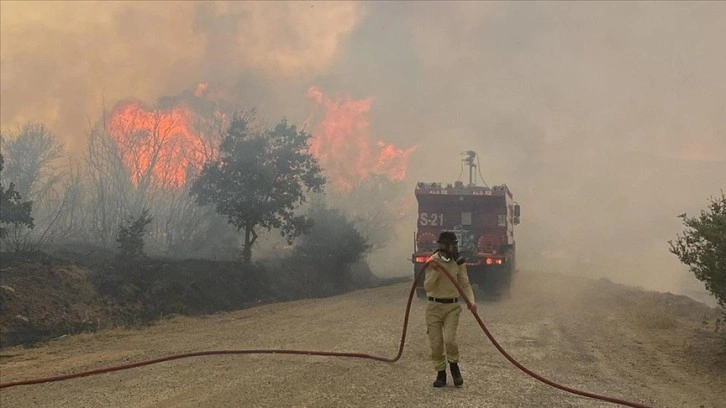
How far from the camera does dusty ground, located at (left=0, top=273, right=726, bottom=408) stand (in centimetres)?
596

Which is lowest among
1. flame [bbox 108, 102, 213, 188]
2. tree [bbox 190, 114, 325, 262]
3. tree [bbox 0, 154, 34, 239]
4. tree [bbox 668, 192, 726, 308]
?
tree [bbox 668, 192, 726, 308]

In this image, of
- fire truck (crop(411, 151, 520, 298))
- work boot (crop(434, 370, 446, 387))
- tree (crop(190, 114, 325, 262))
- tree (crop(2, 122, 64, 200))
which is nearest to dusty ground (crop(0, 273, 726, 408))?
work boot (crop(434, 370, 446, 387))

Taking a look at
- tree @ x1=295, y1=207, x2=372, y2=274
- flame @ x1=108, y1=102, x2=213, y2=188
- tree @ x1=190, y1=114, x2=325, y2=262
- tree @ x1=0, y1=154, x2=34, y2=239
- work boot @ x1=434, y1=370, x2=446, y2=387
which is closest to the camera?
work boot @ x1=434, y1=370, x2=446, y2=387

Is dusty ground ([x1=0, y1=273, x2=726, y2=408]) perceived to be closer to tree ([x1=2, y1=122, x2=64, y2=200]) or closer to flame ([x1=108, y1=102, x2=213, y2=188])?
flame ([x1=108, y1=102, x2=213, y2=188])

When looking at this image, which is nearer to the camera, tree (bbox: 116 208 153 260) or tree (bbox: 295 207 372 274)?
tree (bbox: 116 208 153 260)

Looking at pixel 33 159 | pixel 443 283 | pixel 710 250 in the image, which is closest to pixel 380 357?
pixel 443 283

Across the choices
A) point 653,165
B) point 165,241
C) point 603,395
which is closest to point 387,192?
point 165,241

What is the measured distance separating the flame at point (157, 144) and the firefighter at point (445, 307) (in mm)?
19591

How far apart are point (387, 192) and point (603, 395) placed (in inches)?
1166

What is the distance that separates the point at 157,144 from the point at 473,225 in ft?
52.5

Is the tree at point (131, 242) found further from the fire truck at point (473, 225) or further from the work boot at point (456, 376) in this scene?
the work boot at point (456, 376)

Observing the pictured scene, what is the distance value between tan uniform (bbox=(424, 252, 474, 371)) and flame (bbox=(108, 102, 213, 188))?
19.7m

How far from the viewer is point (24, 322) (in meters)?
10.5

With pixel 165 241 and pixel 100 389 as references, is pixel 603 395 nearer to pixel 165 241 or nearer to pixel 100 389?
pixel 100 389
